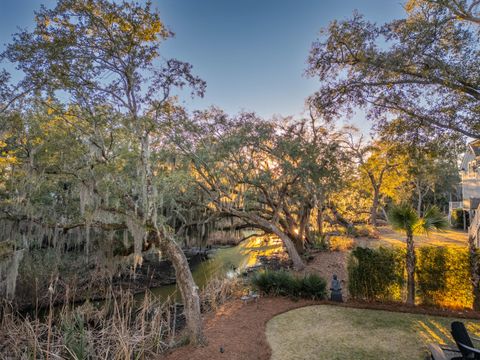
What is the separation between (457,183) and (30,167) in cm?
4701

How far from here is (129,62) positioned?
6766mm

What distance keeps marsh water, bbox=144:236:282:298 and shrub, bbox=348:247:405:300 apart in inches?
268

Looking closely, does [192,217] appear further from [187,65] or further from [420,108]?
[420,108]

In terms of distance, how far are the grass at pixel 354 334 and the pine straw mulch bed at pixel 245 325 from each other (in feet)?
0.83

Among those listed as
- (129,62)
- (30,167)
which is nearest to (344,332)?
(129,62)

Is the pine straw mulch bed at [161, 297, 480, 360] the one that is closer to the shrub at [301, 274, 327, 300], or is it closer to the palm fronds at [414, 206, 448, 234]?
the shrub at [301, 274, 327, 300]

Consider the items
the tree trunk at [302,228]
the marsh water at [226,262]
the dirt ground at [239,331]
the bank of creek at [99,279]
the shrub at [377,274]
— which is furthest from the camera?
the tree trunk at [302,228]

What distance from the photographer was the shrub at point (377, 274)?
8695 millimetres

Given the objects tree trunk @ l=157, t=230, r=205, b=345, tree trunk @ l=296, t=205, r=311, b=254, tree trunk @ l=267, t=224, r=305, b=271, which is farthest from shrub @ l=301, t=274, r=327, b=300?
tree trunk @ l=296, t=205, r=311, b=254

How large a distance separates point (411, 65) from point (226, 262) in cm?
1696

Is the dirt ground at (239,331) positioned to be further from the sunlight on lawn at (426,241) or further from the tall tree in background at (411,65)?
the sunlight on lawn at (426,241)

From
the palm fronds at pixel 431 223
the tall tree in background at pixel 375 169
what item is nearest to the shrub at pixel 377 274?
the palm fronds at pixel 431 223

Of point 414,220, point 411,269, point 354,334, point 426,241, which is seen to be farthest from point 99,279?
point 426,241

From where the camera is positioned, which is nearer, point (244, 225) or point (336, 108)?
point (336, 108)
